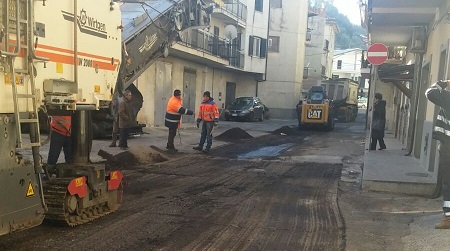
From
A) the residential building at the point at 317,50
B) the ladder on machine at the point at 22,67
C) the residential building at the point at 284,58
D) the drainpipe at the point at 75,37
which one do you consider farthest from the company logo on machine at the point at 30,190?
the residential building at the point at 317,50

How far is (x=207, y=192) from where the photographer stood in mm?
7945

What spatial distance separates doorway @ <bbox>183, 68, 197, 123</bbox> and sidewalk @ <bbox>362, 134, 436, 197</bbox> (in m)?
16.1

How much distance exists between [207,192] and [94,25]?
3681 mm

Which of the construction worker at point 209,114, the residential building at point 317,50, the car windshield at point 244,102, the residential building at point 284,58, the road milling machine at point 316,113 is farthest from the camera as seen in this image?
the residential building at point 317,50

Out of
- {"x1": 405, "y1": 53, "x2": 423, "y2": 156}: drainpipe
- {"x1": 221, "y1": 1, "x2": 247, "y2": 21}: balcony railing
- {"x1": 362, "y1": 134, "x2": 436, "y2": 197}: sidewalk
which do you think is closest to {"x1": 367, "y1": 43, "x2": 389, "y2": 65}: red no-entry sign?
{"x1": 405, "y1": 53, "x2": 423, "y2": 156}: drainpipe

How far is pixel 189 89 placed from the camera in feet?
88.5

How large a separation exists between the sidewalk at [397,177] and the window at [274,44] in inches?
1166

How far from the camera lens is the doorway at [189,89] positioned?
86.1 ft

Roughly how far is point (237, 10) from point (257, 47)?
17.3 ft

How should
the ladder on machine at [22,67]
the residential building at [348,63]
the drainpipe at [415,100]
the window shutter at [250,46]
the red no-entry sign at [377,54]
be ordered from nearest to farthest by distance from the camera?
the ladder on machine at [22,67] → the red no-entry sign at [377,54] → the drainpipe at [415,100] → the window shutter at [250,46] → the residential building at [348,63]

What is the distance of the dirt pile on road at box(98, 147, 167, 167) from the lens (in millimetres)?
10406

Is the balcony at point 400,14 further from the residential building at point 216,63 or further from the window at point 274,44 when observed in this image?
the window at point 274,44

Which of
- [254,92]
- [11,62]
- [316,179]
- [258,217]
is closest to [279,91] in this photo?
[254,92]

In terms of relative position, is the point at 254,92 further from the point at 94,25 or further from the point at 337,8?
the point at 337,8
